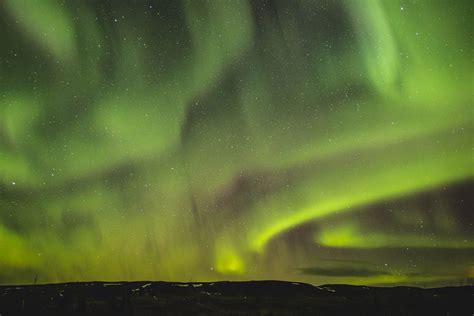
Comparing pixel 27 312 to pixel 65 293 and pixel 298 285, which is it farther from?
pixel 298 285

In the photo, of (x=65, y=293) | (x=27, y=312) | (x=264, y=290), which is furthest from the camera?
(x=264, y=290)

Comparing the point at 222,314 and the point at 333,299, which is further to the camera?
the point at 333,299

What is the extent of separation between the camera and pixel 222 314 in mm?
47375

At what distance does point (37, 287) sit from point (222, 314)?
911 inches

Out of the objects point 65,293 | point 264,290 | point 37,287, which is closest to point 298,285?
point 264,290

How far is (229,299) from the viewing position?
173 ft

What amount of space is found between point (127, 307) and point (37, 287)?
1390 cm

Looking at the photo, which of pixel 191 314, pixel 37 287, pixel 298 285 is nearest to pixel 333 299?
pixel 298 285

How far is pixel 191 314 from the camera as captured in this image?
46062 mm

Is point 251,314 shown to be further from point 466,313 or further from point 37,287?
point 37,287

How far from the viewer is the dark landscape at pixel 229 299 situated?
1838 inches

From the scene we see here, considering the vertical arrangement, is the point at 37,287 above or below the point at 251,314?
above

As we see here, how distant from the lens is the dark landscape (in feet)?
153

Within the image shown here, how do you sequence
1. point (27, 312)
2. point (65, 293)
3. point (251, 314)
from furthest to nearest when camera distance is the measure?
point (65, 293) < point (251, 314) < point (27, 312)
